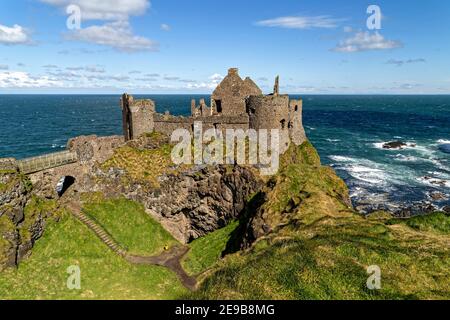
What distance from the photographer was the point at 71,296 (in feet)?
97.8

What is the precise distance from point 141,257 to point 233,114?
24.4 m

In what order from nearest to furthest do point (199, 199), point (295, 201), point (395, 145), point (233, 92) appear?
point (295, 201) → point (199, 199) → point (233, 92) → point (395, 145)

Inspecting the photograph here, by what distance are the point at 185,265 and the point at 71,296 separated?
12.5 metres

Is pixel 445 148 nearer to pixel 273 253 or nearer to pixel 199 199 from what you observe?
pixel 199 199

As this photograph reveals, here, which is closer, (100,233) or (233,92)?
(100,233)

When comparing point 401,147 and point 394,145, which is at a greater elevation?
point 394,145

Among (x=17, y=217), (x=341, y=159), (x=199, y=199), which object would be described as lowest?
(x=341, y=159)

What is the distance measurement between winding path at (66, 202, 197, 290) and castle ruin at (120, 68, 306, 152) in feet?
46.0

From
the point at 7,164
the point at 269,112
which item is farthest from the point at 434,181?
the point at 7,164

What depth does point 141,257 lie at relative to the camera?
128 ft

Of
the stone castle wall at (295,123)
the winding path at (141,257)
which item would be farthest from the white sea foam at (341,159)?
the winding path at (141,257)

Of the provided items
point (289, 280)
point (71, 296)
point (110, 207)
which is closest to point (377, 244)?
point (289, 280)

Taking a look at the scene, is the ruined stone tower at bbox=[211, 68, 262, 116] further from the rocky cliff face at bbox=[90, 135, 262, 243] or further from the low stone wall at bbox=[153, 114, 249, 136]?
the rocky cliff face at bbox=[90, 135, 262, 243]

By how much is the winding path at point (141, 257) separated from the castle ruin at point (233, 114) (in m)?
14.0
